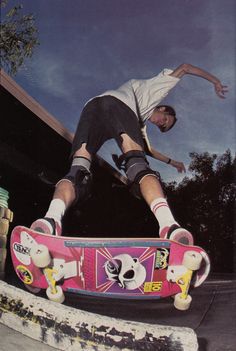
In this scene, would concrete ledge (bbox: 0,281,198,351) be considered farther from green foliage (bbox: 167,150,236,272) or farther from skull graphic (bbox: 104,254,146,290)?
green foliage (bbox: 167,150,236,272)

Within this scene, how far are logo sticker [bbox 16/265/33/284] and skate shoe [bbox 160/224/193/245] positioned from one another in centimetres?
80

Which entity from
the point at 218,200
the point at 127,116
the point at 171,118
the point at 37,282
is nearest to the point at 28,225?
the point at 37,282

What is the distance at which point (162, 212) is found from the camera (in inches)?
88.2

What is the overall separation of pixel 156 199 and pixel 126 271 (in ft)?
1.70

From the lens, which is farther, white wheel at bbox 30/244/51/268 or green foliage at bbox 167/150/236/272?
green foliage at bbox 167/150/236/272

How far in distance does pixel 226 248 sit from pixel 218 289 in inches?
13.4

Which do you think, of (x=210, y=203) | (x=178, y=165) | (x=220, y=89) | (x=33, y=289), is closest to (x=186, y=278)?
(x=33, y=289)

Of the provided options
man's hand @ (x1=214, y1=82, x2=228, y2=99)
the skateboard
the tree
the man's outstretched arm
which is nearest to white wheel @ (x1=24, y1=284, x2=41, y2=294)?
the skateboard

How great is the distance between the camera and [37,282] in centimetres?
203

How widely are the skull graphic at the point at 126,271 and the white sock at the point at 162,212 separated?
31cm

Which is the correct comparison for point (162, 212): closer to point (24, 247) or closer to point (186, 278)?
point (186, 278)

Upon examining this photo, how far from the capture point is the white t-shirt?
105 inches

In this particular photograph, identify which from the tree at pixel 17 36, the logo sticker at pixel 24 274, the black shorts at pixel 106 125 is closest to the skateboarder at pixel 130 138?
the black shorts at pixel 106 125

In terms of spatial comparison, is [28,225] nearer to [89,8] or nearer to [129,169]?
[129,169]
